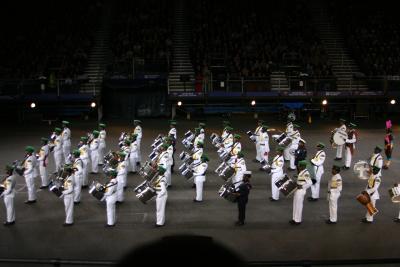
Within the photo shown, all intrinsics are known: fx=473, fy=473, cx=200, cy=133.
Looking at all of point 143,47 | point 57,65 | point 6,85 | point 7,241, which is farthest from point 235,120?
point 7,241

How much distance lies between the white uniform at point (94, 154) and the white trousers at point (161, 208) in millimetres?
5636

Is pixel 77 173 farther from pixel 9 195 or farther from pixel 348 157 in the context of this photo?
pixel 348 157

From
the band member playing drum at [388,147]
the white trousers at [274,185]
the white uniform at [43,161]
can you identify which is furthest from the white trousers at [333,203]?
the white uniform at [43,161]

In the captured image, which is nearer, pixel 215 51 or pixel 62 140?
pixel 62 140

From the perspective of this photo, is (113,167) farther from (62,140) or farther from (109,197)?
(62,140)

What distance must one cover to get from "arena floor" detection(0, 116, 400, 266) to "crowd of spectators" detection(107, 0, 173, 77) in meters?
12.5

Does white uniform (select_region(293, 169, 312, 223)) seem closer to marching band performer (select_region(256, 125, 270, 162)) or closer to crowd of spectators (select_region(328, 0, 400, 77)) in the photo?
marching band performer (select_region(256, 125, 270, 162))

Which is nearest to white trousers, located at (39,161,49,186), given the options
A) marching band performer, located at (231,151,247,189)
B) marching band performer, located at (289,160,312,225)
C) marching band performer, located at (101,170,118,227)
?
marching band performer, located at (101,170,118,227)

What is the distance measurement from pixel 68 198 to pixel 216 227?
13.0 feet

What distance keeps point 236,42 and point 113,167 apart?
747 inches

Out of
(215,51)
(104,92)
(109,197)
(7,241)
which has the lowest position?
(7,241)

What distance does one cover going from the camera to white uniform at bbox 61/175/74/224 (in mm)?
12414

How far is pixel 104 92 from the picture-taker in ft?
91.8

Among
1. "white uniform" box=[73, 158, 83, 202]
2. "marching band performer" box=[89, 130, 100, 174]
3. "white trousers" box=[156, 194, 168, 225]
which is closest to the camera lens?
"white trousers" box=[156, 194, 168, 225]
